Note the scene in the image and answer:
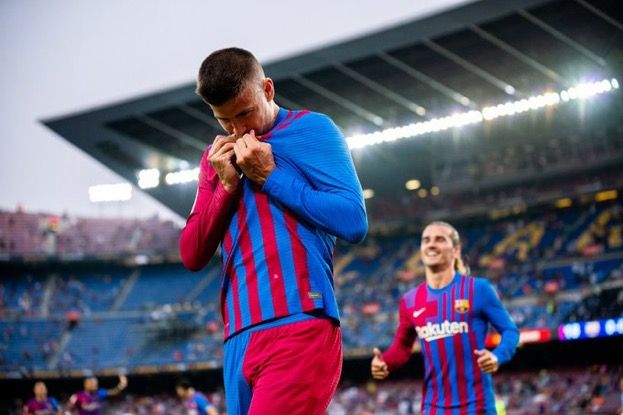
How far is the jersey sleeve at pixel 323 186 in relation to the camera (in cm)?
244

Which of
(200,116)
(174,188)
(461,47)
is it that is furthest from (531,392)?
(174,188)

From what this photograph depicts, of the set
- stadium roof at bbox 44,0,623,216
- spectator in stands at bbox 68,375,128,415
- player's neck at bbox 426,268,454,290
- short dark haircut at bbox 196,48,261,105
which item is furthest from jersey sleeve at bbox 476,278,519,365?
stadium roof at bbox 44,0,623,216

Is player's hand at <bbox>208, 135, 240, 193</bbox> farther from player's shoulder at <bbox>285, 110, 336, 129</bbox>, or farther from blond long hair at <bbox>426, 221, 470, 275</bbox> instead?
Answer: blond long hair at <bbox>426, 221, 470, 275</bbox>

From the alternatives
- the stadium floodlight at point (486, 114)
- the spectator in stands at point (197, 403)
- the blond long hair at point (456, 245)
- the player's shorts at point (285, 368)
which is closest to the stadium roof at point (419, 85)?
the stadium floodlight at point (486, 114)

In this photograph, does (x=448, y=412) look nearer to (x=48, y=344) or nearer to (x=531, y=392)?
(x=531, y=392)

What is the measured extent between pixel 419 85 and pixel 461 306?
24.6 meters

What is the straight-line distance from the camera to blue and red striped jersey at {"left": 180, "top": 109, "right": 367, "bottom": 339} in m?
2.45

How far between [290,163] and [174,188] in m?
36.6

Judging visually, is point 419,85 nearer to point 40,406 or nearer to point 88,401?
point 88,401

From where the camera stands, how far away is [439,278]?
6.10 metres

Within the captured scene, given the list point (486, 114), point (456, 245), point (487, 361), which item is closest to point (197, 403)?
point (456, 245)

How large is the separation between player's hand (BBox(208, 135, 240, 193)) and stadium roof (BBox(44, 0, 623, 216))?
23559 mm

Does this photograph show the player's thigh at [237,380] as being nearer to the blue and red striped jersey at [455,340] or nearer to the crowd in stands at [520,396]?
the blue and red striped jersey at [455,340]

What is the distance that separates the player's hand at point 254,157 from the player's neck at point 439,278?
3.76m
